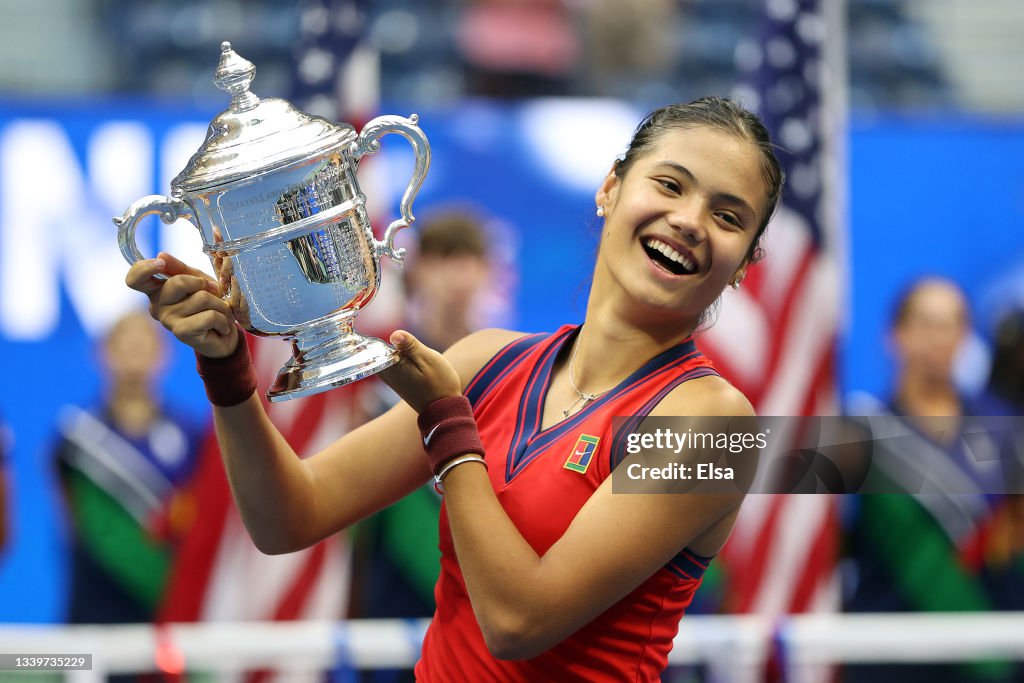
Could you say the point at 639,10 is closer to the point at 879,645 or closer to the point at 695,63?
the point at 695,63

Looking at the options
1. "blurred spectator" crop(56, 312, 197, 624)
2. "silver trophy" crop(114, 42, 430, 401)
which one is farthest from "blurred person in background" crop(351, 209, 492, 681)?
"silver trophy" crop(114, 42, 430, 401)

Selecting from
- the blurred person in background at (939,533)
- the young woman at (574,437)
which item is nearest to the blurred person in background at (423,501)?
the blurred person in background at (939,533)

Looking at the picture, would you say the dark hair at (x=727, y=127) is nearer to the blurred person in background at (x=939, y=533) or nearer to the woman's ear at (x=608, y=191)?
the woman's ear at (x=608, y=191)

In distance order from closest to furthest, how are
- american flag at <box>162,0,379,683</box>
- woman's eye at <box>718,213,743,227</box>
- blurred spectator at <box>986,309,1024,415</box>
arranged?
woman's eye at <box>718,213,743,227</box> < american flag at <box>162,0,379,683</box> < blurred spectator at <box>986,309,1024,415</box>

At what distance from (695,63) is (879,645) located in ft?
15.1

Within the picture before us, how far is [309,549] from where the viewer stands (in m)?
3.81

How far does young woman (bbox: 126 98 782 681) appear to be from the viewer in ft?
4.88

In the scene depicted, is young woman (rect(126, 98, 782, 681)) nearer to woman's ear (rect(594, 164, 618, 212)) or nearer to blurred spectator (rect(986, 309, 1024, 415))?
woman's ear (rect(594, 164, 618, 212))

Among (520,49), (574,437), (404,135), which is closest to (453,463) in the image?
(574,437)

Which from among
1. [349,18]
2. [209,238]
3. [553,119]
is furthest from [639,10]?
[209,238]

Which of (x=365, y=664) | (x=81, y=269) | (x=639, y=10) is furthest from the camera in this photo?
(x=639, y=10)

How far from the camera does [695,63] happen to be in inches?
286

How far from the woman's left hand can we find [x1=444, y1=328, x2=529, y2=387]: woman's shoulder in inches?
8.1

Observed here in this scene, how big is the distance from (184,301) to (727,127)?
705 mm
